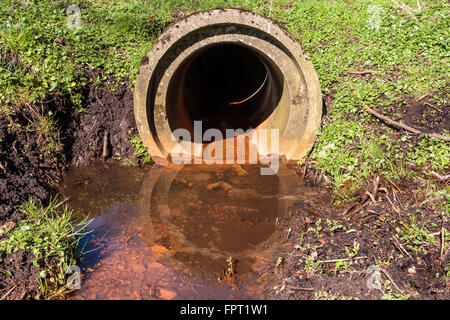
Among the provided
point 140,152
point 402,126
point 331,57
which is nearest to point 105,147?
point 140,152

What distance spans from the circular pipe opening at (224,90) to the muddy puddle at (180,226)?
135cm

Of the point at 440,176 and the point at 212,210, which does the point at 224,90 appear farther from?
the point at 440,176

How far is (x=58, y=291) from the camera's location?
3314 millimetres

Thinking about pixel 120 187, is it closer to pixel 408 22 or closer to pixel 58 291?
pixel 58 291

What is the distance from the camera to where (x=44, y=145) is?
17.2ft

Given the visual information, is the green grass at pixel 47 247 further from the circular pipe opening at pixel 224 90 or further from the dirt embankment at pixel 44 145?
the circular pipe opening at pixel 224 90

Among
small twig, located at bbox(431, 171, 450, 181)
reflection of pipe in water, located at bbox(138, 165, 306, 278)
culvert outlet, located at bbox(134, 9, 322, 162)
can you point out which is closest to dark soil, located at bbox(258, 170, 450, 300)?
small twig, located at bbox(431, 171, 450, 181)

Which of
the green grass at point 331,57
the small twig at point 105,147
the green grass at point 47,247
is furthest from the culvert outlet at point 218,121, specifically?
the green grass at point 47,247

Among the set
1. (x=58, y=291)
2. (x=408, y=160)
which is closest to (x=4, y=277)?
(x=58, y=291)

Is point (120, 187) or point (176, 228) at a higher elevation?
point (120, 187)

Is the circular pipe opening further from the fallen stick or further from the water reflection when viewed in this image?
the fallen stick

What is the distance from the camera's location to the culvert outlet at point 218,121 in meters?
5.03

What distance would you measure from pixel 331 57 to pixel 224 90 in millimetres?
3724
